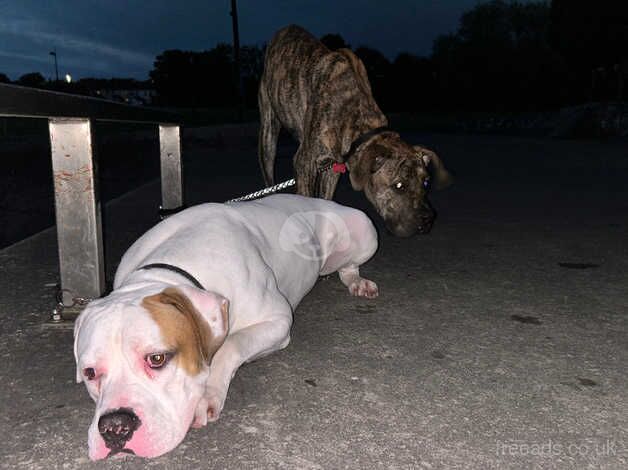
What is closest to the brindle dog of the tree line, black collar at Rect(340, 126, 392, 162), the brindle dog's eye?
black collar at Rect(340, 126, 392, 162)

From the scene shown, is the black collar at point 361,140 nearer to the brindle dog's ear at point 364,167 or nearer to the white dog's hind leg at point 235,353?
the brindle dog's ear at point 364,167

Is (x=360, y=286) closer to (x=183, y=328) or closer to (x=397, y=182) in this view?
(x=397, y=182)

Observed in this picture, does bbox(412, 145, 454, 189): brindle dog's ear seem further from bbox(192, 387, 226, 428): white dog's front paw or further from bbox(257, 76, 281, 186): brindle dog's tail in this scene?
bbox(192, 387, 226, 428): white dog's front paw

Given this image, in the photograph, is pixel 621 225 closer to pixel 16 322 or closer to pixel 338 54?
pixel 338 54

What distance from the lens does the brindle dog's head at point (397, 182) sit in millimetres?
5051

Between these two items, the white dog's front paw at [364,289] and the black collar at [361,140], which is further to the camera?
the black collar at [361,140]

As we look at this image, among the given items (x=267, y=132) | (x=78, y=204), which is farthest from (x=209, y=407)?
(x=267, y=132)

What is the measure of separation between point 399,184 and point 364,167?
32cm

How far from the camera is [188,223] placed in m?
2.83

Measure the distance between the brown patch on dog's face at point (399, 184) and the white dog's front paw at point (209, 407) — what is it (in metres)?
3.11

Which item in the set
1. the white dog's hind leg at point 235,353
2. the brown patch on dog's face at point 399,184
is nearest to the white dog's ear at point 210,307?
the white dog's hind leg at point 235,353

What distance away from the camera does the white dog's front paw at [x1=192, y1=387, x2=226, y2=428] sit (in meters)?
2.08

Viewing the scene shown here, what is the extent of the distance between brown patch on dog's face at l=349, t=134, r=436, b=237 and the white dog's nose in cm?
351

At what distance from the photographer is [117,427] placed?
1792 mm
